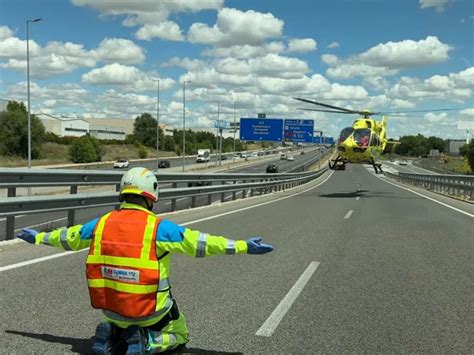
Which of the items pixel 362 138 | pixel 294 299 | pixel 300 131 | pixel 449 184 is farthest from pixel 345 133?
pixel 300 131

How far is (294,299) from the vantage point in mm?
5984

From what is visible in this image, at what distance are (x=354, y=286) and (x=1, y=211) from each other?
5.14 m

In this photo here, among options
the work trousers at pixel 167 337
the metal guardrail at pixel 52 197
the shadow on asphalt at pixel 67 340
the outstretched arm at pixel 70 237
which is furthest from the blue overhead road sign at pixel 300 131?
the work trousers at pixel 167 337

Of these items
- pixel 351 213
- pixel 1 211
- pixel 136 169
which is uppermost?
pixel 136 169

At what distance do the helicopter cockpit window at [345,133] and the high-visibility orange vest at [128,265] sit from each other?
2665 centimetres

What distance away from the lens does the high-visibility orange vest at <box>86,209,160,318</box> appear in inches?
134

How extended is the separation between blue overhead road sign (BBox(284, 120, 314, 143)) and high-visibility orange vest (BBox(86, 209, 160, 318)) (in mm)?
54065

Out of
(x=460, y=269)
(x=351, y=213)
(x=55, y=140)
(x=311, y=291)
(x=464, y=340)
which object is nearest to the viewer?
(x=464, y=340)

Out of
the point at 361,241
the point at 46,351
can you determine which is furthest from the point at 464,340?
the point at 361,241

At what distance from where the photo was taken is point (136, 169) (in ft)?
12.2

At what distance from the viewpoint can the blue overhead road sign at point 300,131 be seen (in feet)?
188

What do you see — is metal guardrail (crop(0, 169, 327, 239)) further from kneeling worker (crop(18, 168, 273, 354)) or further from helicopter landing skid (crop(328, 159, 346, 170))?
helicopter landing skid (crop(328, 159, 346, 170))

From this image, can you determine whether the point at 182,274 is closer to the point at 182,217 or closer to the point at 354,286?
the point at 354,286

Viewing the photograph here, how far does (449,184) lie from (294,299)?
84.9ft
